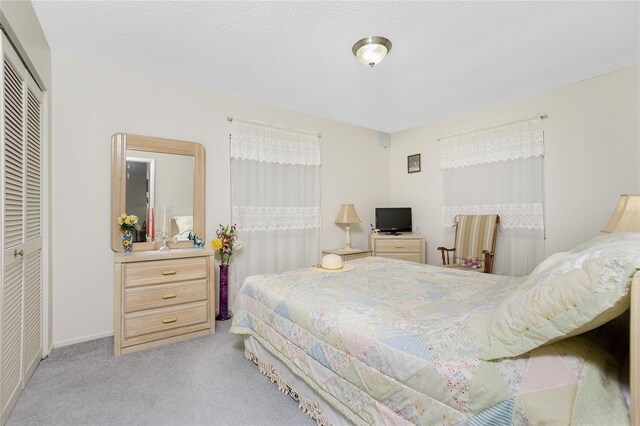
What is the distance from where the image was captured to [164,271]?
8.47ft

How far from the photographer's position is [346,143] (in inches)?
179

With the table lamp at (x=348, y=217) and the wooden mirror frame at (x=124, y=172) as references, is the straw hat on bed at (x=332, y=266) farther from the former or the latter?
the table lamp at (x=348, y=217)

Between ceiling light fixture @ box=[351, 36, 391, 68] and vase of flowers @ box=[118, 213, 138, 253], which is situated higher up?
ceiling light fixture @ box=[351, 36, 391, 68]

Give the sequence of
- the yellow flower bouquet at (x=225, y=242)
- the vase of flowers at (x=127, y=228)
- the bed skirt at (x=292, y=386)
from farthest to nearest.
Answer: the yellow flower bouquet at (x=225, y=242) < the vase of flowers at (x=127, y=228) < the bed skirt at (x=292, y=386)

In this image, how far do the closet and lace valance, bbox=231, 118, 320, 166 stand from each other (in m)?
1.72

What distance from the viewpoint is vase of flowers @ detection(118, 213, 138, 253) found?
8.81 ft

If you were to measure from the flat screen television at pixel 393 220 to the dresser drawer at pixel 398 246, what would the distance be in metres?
0.33

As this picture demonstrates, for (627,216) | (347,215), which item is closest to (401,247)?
(347,215)

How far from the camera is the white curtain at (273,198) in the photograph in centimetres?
349

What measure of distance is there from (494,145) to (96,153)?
14.4 ft

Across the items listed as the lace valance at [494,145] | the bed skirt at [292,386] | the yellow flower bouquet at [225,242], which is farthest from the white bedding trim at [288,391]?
the lace valance at [494,145]

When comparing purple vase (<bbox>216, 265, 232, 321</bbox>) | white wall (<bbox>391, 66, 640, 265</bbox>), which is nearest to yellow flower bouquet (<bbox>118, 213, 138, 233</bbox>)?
purple vase (<bbox>216, 265, 232, 321</bbox>)

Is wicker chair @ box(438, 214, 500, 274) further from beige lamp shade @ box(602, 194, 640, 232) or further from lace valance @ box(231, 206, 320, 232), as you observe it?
lace valance @ box(231, 206, 320, 232)

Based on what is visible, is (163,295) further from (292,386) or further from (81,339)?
(292,386)
